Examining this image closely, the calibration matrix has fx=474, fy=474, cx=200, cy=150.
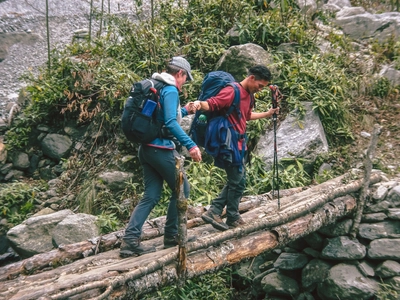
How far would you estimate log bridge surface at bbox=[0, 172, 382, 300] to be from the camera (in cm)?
403

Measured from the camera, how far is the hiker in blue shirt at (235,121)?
4.93 meters

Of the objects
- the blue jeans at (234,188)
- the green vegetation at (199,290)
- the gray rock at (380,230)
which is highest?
the blue jeans at (234,188)

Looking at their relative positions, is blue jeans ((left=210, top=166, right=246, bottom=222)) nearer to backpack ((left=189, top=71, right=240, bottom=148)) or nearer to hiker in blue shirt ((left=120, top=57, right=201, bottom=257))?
backpack ((left=189, top=71, right=240, bottom=148))

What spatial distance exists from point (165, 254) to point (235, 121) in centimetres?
160

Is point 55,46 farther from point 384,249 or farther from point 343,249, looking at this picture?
point 384,249

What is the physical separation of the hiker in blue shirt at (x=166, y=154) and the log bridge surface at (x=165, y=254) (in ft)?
0.60

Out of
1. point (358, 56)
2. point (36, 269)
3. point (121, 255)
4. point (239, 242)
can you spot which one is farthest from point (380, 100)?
point (36, 269)

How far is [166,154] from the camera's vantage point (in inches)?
188

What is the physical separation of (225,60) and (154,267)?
282 inches

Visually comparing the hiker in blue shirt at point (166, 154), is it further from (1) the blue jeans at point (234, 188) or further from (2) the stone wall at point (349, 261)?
(2) the stone wall at point (349, 261)

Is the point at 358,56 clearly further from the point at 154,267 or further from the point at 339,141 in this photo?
the point at 154,267

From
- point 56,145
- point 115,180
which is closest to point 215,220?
point 115,180

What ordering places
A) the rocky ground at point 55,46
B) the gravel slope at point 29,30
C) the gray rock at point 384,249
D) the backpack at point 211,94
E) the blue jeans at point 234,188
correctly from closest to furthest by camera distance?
→ the backpack at point 211,94, the blue jeans at point 234,188, the gray rock at point 384,249, the rocky ground at point 55,46, the gravel slope at point 29,30

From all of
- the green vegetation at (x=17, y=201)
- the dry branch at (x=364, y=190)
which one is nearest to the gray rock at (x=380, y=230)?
the dry branch at (x=364, y=190)
